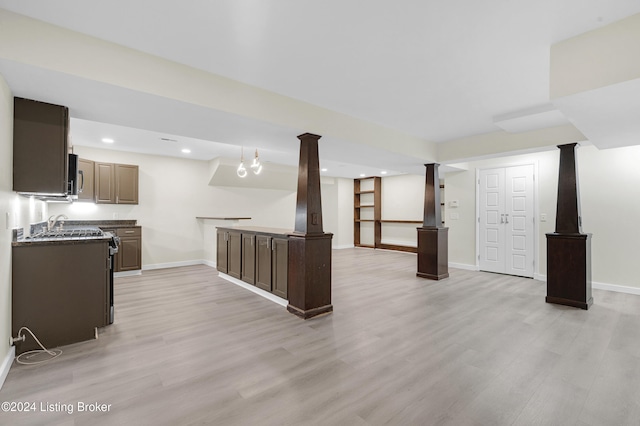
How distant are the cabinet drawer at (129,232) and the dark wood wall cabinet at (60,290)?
3.31 meters

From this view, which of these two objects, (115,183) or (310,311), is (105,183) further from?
(310,311)

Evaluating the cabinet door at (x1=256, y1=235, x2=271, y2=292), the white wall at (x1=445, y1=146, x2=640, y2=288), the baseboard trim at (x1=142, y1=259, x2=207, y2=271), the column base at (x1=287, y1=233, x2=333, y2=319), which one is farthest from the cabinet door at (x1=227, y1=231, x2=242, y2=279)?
the white wall at (x1=445, y1=146, x2=640, y2=288)

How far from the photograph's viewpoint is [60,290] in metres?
2.73

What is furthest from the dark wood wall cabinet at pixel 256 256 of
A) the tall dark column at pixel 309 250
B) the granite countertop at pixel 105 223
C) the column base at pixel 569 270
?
the column base at pixel 569 270

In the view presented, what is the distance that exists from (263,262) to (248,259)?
0.48 m

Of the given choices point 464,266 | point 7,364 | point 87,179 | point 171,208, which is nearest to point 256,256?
point 7,364

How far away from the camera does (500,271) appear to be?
6129 millimetres

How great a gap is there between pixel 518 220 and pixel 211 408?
6250 mm

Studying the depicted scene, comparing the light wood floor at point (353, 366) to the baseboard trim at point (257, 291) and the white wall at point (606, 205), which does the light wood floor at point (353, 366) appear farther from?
the white wall at point (606, 205)

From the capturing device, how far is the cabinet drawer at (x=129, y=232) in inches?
230

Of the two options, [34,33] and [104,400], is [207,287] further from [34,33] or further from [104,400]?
[34,33]

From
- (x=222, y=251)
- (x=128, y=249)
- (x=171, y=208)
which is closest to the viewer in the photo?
(x=222, y=251)

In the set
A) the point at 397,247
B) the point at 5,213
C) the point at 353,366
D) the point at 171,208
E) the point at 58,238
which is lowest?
the point at 353,366

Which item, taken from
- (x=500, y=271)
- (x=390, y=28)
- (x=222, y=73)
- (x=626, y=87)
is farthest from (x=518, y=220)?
(x=222, y=73)
